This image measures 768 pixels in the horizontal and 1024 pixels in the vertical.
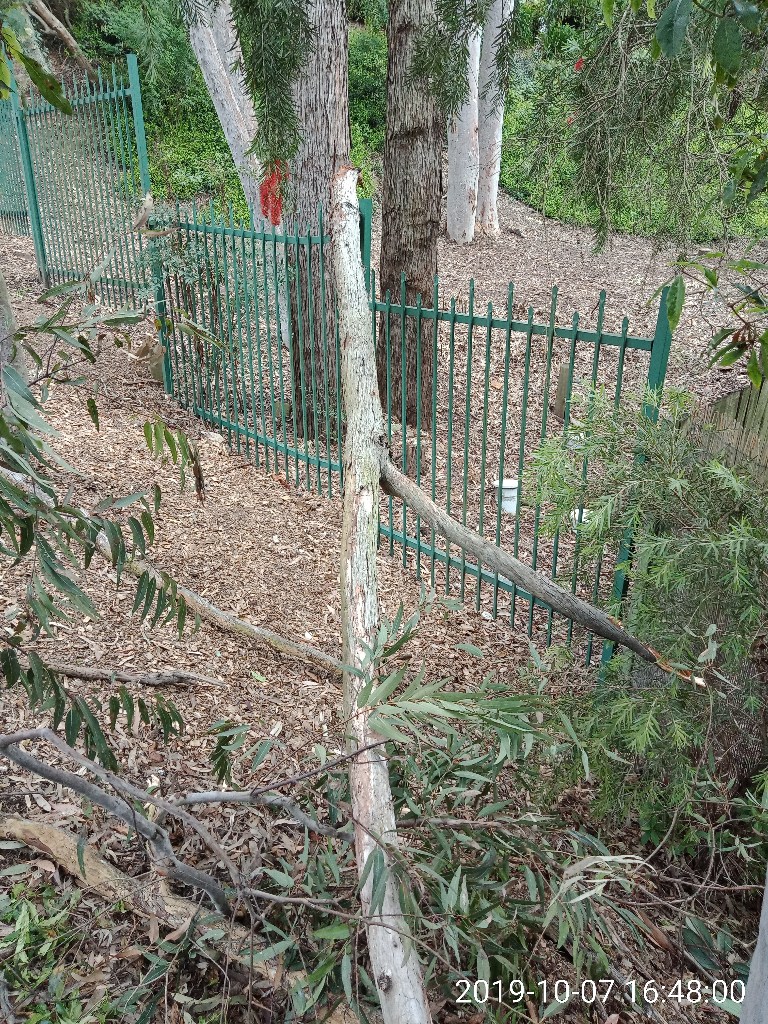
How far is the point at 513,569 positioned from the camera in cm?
319

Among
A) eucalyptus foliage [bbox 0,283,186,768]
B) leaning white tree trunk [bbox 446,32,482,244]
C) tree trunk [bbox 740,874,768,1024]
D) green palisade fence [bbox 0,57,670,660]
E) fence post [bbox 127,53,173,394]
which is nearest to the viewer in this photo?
tree trunk [bbox 740,874,768,1024]

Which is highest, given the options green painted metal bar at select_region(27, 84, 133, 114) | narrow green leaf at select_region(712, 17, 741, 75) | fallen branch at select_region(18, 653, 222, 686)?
green painted metal bar at select_region(27, 84, 133, 114)

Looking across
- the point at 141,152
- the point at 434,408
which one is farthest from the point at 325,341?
the point at 141,152

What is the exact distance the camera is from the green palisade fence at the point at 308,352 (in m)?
4.38

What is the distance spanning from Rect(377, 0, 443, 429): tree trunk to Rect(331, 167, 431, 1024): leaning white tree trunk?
1.20 m

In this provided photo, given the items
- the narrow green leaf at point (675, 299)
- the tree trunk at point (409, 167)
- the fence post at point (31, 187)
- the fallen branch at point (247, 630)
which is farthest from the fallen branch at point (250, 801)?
the fence post at point (31, 187)

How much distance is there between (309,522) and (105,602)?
174 cm

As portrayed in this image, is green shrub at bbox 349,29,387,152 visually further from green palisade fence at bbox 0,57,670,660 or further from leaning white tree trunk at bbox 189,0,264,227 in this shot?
green palisade fence at bbox 0,57,670,660

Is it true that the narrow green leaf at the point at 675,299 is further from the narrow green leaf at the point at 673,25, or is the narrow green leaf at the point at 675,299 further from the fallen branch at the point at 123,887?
the fallen branch at the point at 123,887

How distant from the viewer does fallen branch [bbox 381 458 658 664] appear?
3.05m

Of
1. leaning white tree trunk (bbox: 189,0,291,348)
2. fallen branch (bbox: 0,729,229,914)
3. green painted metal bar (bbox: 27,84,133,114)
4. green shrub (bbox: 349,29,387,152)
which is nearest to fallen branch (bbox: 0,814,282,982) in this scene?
fallen branch (bbox: 0,729,229,914)

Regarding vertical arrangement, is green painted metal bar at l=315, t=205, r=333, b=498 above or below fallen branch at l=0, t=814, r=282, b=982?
above

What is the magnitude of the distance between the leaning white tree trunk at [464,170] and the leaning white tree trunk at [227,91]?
4.81 metres

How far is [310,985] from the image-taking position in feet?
6.18
